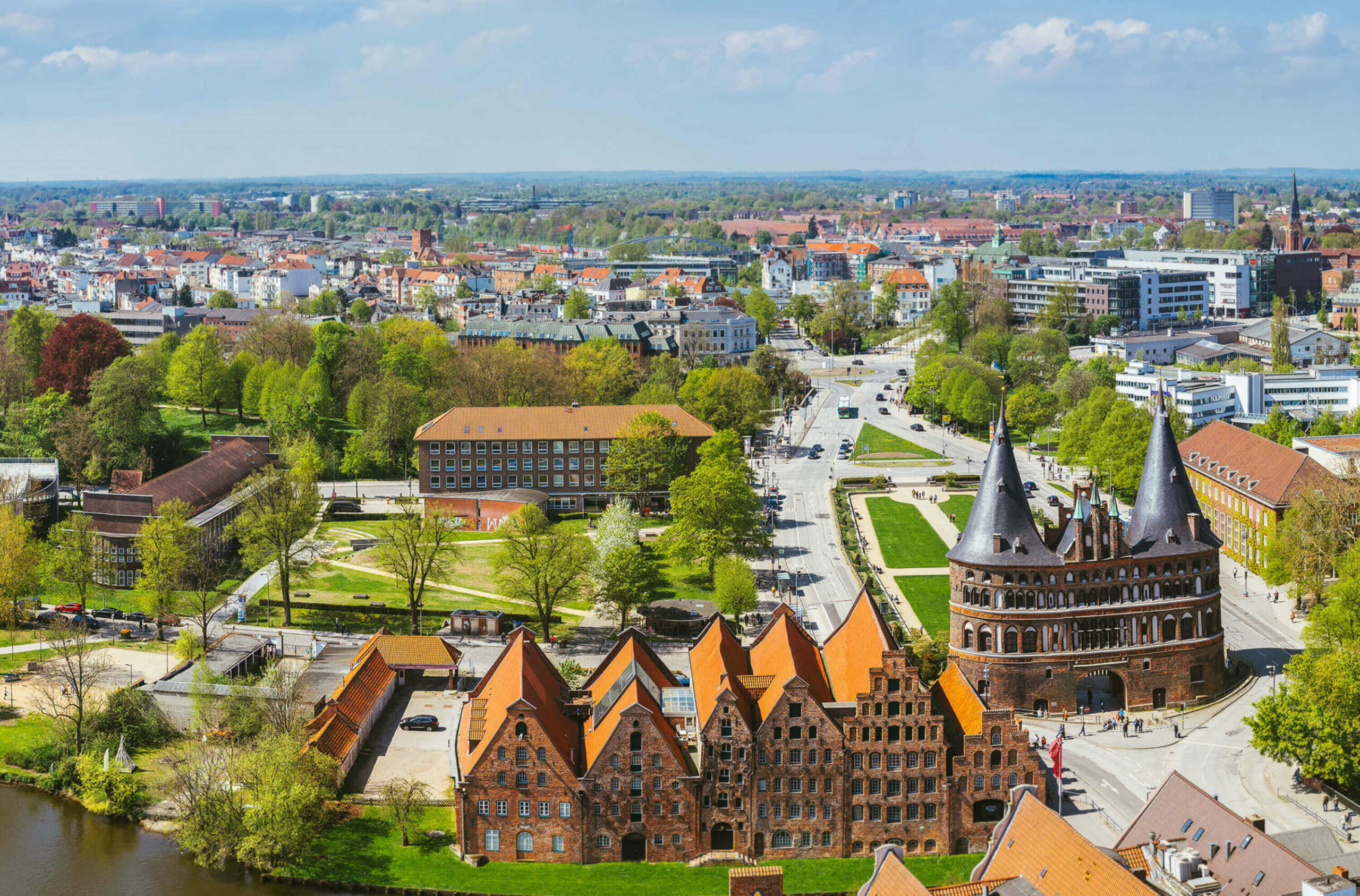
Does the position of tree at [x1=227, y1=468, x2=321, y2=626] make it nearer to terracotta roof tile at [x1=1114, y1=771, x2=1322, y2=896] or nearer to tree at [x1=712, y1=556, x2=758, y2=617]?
tree at [x1=712, y1=556, x2=758, y2=617]

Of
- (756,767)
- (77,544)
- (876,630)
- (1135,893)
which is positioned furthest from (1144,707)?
(77,544)

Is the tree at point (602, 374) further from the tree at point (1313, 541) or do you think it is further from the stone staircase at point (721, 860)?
the stone staircase at point (721, 860)

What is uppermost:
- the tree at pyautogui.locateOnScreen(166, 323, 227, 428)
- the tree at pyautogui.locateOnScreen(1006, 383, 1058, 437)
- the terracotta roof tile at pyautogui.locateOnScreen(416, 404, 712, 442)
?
the tree at pyautogui.locateOnScreen(166, 323, 227, 428)

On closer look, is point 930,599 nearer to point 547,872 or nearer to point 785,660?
point 785,660

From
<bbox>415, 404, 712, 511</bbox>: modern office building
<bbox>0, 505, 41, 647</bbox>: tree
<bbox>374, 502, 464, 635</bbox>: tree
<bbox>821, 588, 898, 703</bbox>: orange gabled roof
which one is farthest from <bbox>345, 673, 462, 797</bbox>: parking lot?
<bbox>415, 404, 712, 511</bbox>: modern office building

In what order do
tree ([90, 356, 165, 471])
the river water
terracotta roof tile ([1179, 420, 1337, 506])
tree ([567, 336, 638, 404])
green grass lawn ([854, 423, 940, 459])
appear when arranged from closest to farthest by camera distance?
1. the river water
2. terracotta roof tile ([1179, 420, 1337, 506])
3. tree ([90, 356, 165, 471])
4. green grass lawn ([854, 423, 940, 459])
5. tree ([567, 336, 638, 404])

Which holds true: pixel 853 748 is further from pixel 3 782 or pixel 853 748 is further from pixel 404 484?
pixel 404 484
